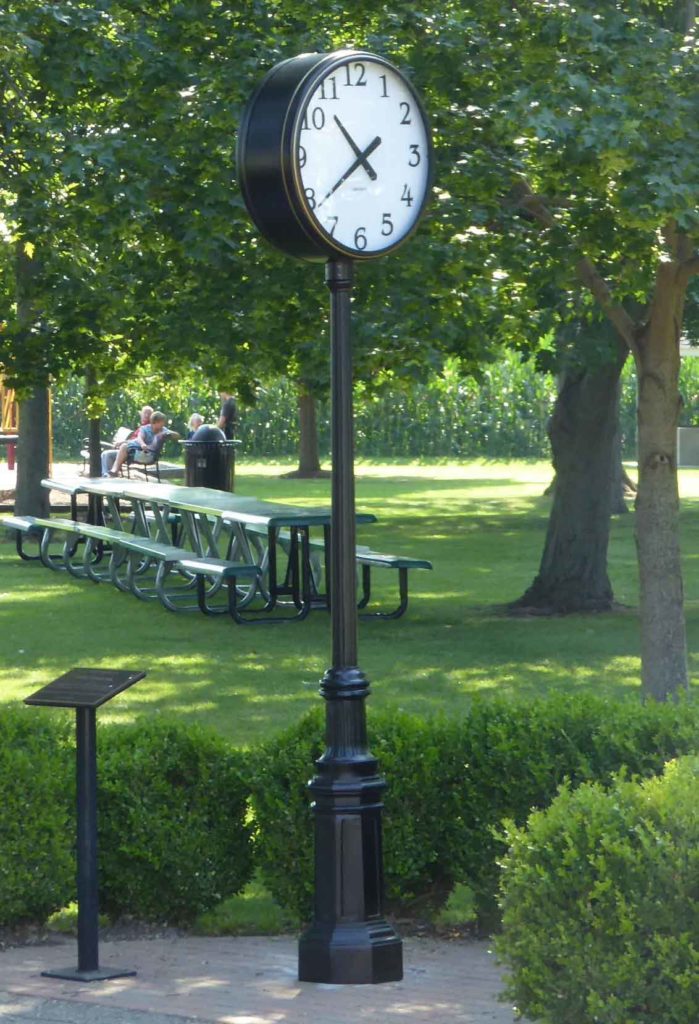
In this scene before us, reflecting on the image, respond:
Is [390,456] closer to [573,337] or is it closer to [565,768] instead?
[573,337]

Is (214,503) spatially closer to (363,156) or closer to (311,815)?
(311,815)

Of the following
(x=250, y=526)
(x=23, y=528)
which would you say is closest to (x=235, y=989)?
(x=250, y=526)

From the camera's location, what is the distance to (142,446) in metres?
31.4

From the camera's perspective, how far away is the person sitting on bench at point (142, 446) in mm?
30016

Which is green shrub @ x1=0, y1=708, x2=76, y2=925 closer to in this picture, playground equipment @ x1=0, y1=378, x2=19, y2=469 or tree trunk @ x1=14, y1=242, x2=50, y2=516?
tree trunk @ x1=14, y1=242, x2=50, y2=516

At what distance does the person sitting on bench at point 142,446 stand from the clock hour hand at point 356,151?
2381cm

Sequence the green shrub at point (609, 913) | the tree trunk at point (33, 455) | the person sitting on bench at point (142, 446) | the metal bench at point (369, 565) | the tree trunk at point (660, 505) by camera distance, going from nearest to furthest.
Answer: the green shrub at point (609, 913)
the tree trunk at point (660, 505)
the metal bench at point (369, 565)
the tree trunk at point (33, 455)
the person sitting on bench at point (142, 446)

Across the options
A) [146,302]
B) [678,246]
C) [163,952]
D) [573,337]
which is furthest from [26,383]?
[573,337]

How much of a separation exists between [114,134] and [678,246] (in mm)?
3156

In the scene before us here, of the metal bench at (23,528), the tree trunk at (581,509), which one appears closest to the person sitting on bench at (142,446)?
the metal bench at (23,528)

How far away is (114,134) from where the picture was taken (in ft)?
28.0

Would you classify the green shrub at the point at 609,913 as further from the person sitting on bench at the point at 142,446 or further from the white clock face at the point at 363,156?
the person sitting on bench at the point at 142,446

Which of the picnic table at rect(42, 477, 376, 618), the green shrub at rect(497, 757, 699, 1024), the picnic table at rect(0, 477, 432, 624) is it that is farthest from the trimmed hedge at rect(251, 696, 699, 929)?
the picnic table at rect(42, 477, 376, 618)

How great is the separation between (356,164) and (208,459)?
741 inches
